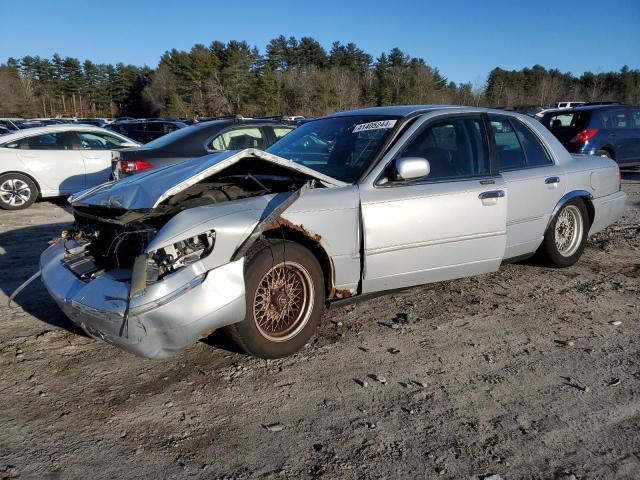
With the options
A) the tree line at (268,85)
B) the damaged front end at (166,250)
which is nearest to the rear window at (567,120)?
the damaged front end at (166,250)

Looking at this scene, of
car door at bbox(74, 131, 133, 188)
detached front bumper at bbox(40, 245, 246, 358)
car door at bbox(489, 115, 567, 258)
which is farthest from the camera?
car door at bbox(74, 131, 133, 188)

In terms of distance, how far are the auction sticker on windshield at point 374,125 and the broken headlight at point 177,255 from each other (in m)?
1.83

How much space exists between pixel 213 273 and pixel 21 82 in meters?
78.2

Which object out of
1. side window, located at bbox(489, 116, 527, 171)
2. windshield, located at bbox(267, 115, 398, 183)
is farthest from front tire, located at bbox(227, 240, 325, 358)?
side window, located at bbox(489, 116, 527, 171)

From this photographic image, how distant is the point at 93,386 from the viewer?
3.32 metres

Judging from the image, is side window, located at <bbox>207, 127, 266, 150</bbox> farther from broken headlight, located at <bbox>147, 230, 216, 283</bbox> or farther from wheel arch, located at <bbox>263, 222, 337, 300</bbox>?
broken headlight, located at <bbox>147, 230, 216, 283</bbox>

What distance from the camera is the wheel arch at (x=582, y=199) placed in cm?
519

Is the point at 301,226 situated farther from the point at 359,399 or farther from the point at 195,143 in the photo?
the point at 195,143

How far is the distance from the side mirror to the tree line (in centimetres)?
4480

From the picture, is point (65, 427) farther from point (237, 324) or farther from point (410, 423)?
point (410, 423)

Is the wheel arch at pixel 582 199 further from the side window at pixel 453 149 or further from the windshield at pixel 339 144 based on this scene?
the windshield at pixel 339 144

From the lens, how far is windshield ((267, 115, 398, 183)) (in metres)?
4.20

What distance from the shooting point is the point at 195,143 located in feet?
26.6

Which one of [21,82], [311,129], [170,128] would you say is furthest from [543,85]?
[21,82]
